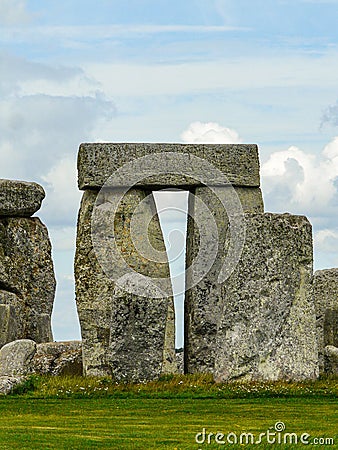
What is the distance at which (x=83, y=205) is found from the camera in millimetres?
28078

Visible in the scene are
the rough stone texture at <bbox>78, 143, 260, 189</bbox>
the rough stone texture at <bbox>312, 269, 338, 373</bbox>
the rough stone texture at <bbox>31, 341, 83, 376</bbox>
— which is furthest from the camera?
the rough stone texture at <bbox>312, 269, 338, 373</bbox>

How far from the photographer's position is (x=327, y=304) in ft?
96.5

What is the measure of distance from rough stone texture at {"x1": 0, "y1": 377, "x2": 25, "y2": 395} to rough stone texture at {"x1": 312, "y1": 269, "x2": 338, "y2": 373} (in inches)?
256

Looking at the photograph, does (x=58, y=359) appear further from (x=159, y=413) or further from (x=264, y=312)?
(x=159, y=413)

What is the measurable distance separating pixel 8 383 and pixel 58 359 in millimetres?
3576

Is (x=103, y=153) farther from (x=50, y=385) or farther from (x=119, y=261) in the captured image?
(x=50, y=385)

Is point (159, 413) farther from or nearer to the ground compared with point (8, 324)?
nearer to the ground

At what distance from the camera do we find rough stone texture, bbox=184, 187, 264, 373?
91.0 feet

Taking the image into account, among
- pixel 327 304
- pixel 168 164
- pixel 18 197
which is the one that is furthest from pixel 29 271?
pixel 327 304

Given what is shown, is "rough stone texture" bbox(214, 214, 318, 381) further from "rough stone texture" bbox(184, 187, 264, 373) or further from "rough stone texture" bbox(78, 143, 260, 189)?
"rough stone texture" bbox(78, 143, 260, 189)

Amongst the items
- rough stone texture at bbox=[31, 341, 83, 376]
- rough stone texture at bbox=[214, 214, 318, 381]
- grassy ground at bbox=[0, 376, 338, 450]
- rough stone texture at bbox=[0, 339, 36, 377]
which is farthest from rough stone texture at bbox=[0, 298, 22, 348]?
rough stone texture at bbox=[214, 214, 318, 381]

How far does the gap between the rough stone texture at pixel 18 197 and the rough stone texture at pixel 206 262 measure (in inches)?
260

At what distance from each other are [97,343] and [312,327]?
4926 millimetres

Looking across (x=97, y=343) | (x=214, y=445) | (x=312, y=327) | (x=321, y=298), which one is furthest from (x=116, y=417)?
(x=321, y=298)
